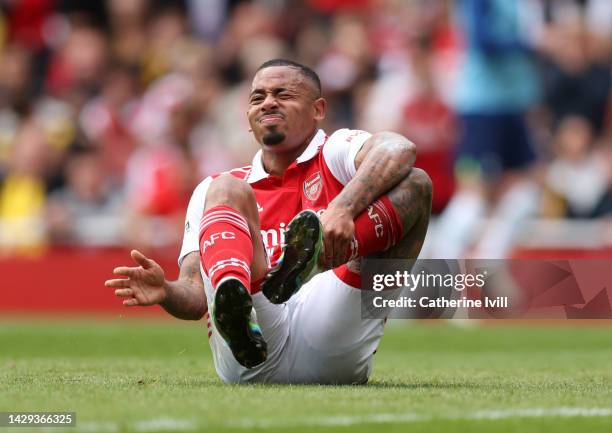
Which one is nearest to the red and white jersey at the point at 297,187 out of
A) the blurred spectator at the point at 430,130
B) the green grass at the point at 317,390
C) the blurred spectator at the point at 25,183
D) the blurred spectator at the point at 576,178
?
the green grass at the point at 317,390

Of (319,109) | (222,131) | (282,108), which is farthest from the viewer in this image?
(222,131)

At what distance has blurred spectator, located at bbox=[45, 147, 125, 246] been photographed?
14.1m

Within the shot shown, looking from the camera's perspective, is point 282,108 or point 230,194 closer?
point 230,194

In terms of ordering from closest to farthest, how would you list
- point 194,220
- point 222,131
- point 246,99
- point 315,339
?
point 315,339
point 194,220
point 222,131
point 246,99

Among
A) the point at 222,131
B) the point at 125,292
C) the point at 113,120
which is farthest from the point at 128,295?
the point at 113,120

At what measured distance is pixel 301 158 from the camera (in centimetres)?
599

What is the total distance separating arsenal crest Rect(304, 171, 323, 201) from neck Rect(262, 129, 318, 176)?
0.62 ft

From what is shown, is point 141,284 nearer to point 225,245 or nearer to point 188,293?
point 188,293

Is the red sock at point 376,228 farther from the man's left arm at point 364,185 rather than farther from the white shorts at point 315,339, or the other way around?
the white shorts at point 315,339

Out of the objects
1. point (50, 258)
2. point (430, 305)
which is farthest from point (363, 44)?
point (430, 305)

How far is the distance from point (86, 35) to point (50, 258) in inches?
157

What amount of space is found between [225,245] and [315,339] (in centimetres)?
78

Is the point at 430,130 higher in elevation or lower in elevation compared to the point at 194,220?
lower

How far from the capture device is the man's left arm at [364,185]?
5.24 metres
